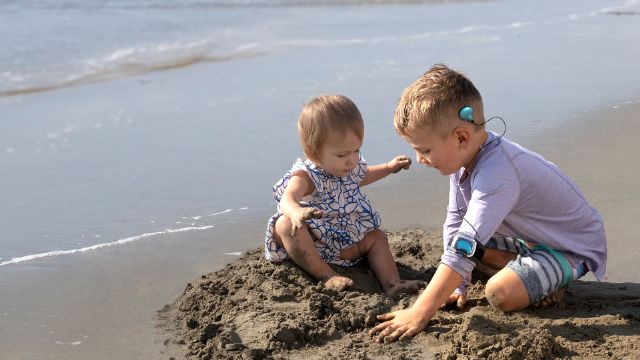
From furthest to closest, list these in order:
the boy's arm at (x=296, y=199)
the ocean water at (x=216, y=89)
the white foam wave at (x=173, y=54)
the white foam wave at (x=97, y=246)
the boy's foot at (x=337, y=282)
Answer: the white foam wave at (x=173, y=54) < the ocean water at (x=216, y=89) < the white foam wave at (x=97, y=246) < the boy's foot at (x=337, y=282) < the boy's arm at (x=296, y=199)

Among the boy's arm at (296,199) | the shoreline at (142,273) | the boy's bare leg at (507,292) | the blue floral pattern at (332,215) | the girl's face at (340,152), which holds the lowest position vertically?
the shoreline at (142,273)

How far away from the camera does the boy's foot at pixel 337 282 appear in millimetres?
3832

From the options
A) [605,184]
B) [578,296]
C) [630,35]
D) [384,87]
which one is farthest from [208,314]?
[630,35]

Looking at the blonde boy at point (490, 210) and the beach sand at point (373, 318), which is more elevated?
the blonde boy at point (490, 210)

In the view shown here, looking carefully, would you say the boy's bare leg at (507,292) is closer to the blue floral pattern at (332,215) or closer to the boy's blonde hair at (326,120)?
the blue floral pattern at (332,215)

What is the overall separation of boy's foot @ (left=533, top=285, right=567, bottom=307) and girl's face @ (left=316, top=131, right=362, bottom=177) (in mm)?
1022

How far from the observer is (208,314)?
12.4 ft

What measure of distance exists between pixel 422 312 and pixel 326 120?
1.00 m

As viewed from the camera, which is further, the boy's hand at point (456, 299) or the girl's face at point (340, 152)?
the girl's face at point (340, 152)

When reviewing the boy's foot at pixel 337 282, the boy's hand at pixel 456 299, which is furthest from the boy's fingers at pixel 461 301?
the boy's foot at pixel 337 282

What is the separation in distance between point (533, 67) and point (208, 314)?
16.1 ft

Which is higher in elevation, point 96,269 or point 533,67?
point 533,67

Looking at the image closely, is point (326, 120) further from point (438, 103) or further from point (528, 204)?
point (528, 204)

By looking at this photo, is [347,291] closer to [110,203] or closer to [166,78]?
[110,203]
